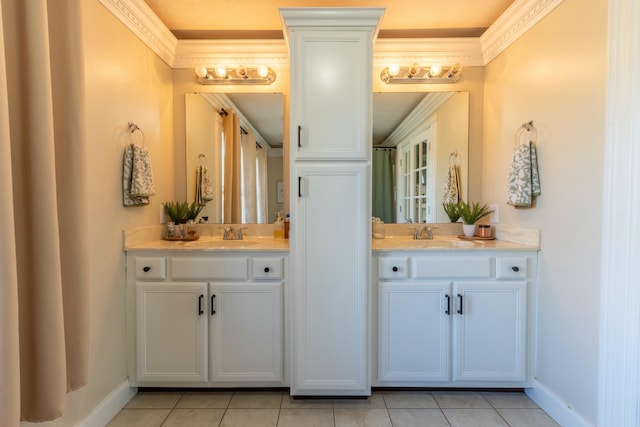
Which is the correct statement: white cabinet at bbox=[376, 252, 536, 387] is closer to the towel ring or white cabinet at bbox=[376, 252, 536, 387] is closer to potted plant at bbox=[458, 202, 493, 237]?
potted plant at bbox=[458, 202, 493, 237]

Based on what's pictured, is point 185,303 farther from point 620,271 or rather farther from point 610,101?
point 610,101

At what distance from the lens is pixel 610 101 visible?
4.76ft

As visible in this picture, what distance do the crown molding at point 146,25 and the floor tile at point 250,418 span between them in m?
2.47

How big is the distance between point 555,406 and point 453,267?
936mm

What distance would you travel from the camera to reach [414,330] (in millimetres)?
1992

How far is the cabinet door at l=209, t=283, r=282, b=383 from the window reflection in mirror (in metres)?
1.14

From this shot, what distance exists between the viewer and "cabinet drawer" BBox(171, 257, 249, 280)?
198cm

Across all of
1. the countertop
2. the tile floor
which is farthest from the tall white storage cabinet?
the countertop

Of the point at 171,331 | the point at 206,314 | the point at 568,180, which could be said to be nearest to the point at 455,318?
the point at 568,180

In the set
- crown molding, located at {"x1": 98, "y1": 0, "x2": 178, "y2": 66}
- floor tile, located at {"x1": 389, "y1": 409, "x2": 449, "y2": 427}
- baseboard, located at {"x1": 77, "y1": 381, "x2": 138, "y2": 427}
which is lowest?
floor tile, located at {"x1": 389, "y1": 409, "x2": 449, "y2": 427}

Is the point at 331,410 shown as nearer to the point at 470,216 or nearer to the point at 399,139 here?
the point at 470,216

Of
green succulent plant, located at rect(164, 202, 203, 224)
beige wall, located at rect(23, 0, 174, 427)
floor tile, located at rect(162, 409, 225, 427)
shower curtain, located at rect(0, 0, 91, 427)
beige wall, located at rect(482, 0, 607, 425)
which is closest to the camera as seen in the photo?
shower curtain, located at rect(0, 0, 91, 427)

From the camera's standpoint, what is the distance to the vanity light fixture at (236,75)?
8.27 ft

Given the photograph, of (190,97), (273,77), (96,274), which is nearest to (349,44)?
(273,77)
